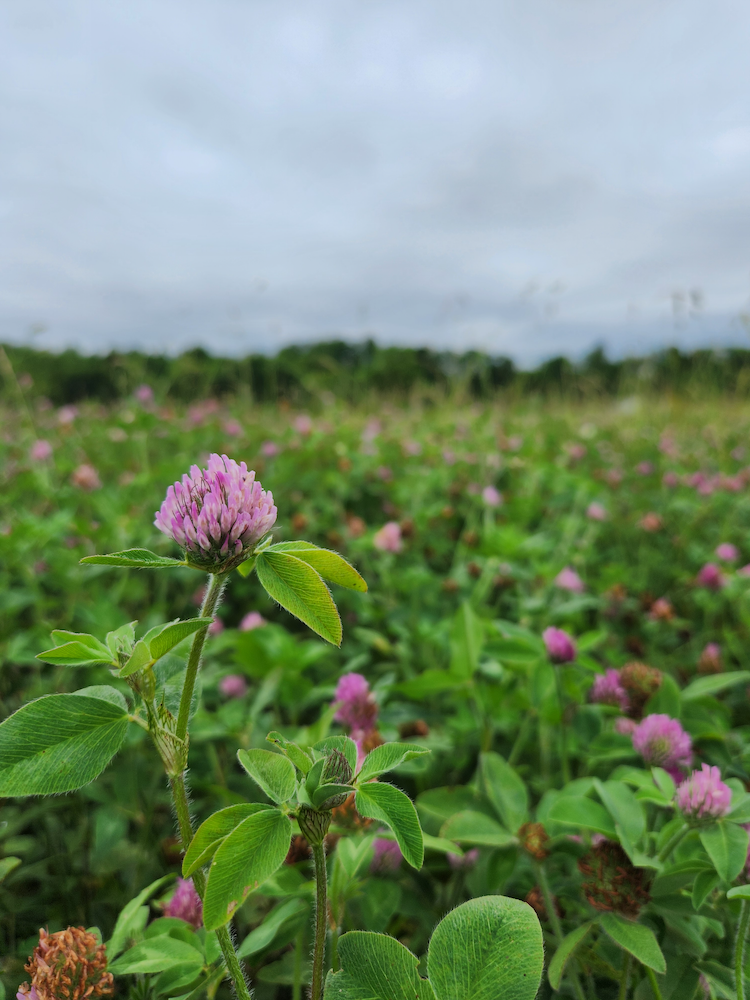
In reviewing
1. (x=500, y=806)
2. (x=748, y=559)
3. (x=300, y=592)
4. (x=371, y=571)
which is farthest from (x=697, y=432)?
(x=300, y=592)

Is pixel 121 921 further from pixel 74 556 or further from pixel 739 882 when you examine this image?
pixel 74 556

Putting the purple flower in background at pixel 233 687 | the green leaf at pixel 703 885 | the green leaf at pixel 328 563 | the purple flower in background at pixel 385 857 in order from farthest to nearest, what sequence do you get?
the purple flower in background at pixel 233 687, the purple flower in background at pixel 385 857, the green leaf at pixel 703 885, the green leaf at pixel 328 563

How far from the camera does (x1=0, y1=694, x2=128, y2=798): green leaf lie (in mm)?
518

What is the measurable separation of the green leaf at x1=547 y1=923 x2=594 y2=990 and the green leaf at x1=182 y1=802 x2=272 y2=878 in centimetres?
41

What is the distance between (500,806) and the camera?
3.26ft

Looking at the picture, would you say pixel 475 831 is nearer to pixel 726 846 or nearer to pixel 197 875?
pixel 726 846

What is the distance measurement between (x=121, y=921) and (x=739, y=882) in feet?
2.42

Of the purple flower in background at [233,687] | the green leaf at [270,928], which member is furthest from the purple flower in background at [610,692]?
the purple flower in background at [233,687]

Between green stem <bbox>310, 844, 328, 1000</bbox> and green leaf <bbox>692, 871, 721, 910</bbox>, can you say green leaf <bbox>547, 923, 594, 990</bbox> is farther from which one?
green stem <bbox>310, 844, 328, 1000</bbox>

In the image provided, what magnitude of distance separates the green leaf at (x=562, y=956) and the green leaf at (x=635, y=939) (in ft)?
0.09

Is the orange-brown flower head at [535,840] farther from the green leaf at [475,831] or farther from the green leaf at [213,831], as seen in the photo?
the green leaf at [213,831]

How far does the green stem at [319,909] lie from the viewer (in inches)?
21.6

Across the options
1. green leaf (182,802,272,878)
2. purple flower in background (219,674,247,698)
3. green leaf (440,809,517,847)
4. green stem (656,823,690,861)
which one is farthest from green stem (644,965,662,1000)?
purple flower in background (219,674,247,698)

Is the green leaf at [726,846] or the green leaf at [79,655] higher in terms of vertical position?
the green leaf at [79,655]
